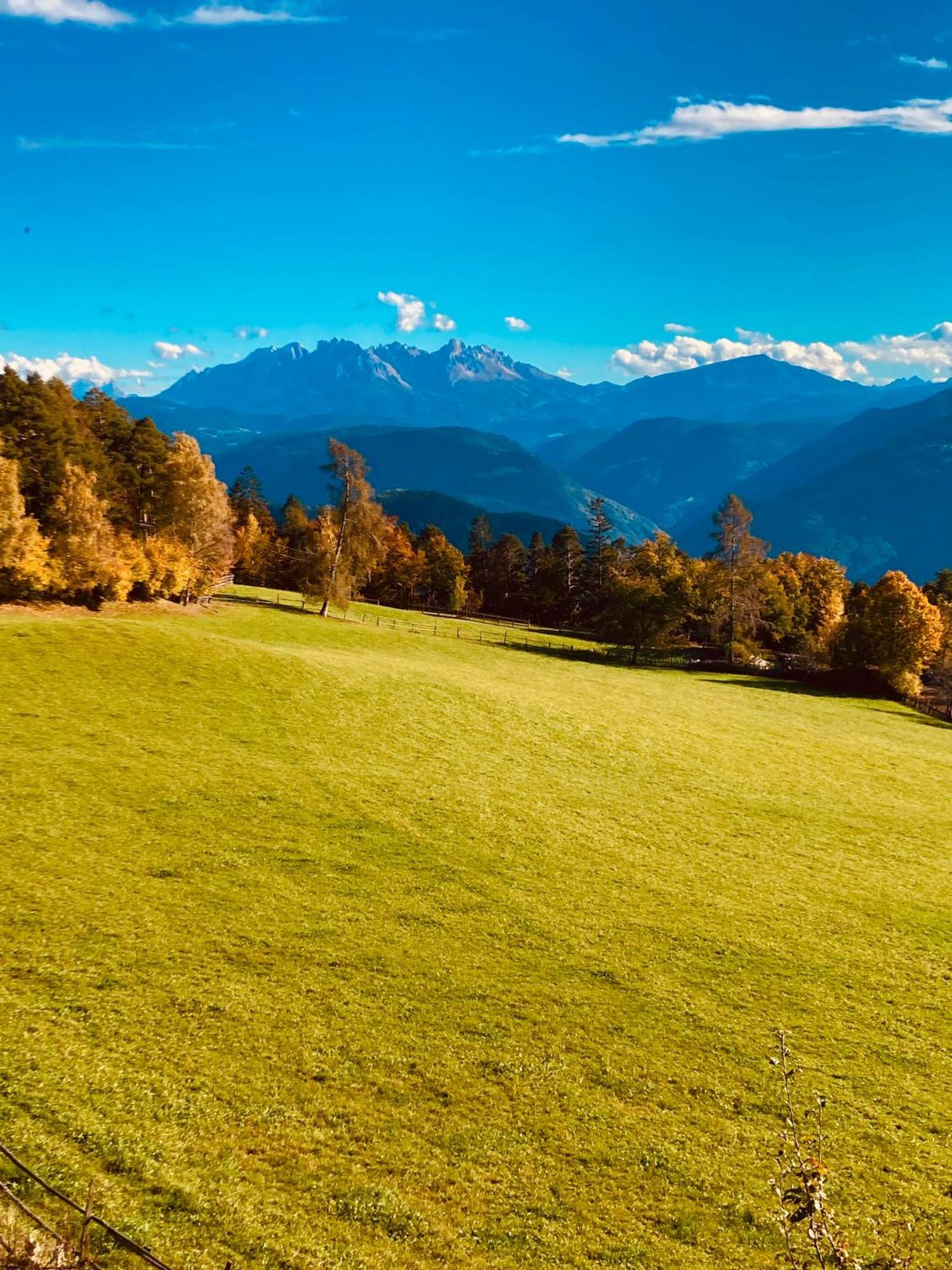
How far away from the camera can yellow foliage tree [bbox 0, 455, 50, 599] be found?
44.2m

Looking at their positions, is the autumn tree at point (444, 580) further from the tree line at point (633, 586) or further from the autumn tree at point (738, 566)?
the autumn tree at point (738, 566)

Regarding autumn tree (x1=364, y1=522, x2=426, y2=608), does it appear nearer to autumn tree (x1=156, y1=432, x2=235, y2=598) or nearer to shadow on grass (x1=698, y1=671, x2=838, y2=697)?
shadow on grass (x1=698, y1=671, x2=838, y2=697)

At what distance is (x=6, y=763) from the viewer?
88.5 feet

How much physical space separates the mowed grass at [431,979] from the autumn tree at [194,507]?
21.1 m

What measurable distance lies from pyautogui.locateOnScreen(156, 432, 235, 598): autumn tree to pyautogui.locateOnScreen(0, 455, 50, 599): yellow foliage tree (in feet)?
42.0

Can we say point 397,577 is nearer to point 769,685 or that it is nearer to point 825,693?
point 769,685

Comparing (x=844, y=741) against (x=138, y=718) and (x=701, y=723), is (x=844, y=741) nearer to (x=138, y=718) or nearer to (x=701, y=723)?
(x=701, y=723)

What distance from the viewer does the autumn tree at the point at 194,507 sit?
5841 centimetres

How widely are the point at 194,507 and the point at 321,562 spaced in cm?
1474

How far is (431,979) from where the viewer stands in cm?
1895

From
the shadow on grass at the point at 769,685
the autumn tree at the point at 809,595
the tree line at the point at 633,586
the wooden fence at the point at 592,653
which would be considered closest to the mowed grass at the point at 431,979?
the shadow on grass at the point at 769,685

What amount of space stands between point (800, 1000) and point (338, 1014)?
43.7ft

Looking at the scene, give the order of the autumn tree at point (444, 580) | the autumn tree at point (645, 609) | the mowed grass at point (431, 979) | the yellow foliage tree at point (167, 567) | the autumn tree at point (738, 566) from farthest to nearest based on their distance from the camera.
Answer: the autumn tree at point (444, 580) → the autumn tree at point (738, 566) → the autumn tree at point (645, 609) → the yellow foliage tree at point (167, 567) → the mowed grass at point (431, 979)

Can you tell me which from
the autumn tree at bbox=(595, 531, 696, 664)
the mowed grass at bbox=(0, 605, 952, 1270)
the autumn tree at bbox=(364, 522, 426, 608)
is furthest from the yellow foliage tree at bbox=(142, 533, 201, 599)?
the autumn tree at bbox=(364, 522, 426, 608)
